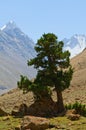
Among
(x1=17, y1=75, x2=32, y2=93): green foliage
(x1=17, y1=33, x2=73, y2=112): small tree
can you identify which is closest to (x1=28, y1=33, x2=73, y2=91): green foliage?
(x1=17, y1=33, x2=73, y2=112): small tree

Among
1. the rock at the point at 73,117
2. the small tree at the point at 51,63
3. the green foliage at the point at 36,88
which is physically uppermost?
the small tree at the point at 51,63

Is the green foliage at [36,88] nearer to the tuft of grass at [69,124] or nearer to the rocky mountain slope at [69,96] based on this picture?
the tuft of grass at [69,124]

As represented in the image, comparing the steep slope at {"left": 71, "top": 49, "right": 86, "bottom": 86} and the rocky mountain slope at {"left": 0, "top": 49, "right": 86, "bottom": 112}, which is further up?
the steep slope at {"left": 71, "top": 49, "right": 86, "bottom": 86}

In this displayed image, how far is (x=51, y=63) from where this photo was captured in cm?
5972

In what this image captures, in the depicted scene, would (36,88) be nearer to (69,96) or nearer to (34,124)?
(34,124)

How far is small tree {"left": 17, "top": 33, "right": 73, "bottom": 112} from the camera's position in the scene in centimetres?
5903

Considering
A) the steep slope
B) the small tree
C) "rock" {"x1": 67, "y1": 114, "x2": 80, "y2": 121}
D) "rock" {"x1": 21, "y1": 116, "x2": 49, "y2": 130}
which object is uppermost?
the steep slope

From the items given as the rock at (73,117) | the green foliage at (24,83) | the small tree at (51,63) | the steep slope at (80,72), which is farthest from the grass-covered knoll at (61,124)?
the steep slope at (80,72)

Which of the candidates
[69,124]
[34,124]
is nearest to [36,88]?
[69,124]

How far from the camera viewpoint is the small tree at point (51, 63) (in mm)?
59031

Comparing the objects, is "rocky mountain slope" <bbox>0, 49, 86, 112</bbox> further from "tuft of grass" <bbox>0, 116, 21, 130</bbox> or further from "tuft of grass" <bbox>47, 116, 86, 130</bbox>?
"tuft of grass" <bbox>47, 116, 86, 130</bbox>

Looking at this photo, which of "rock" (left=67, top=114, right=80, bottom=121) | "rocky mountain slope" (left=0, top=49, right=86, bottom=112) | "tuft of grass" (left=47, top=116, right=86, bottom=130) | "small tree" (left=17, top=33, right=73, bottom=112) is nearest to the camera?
"tuft of grass" (left=47, top=116, right=86, bottom=130)

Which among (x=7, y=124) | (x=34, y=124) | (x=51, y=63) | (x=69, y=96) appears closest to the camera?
(x=34, y=124)

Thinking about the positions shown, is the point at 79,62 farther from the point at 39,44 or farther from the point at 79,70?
the point at 39,44
